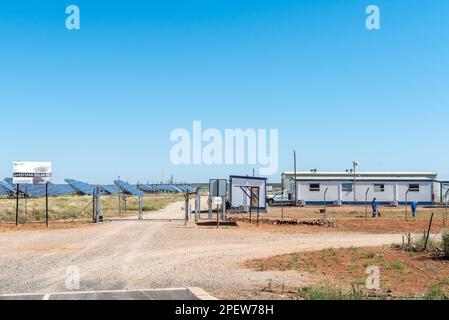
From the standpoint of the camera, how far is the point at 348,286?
12.3 metres

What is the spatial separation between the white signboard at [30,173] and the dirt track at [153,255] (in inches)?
200

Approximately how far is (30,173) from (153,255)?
17.2m

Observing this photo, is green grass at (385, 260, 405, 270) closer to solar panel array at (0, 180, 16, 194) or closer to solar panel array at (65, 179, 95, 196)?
solar panel array at (0, 180, 16, 194)

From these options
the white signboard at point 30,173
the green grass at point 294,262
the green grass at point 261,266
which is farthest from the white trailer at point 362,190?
the green grass at point 261,266

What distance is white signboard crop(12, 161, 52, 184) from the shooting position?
107 feet

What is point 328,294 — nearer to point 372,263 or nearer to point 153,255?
point 372,263

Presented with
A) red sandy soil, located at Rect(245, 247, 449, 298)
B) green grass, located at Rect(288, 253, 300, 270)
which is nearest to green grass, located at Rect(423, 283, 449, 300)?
red sandy soil, located at Rect(245, 247, 449, 298)

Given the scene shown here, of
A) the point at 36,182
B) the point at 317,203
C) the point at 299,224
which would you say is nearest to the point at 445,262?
the point at 299,224

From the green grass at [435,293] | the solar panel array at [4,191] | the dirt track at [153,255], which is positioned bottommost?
the dirt track at [153,255]

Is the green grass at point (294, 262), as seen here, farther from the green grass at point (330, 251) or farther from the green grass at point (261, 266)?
the green grass at point (330, 251)

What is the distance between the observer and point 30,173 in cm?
3259

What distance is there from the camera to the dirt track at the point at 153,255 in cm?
1252

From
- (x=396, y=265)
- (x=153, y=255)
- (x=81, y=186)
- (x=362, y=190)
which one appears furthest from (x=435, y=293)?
(x=81, y=186)
